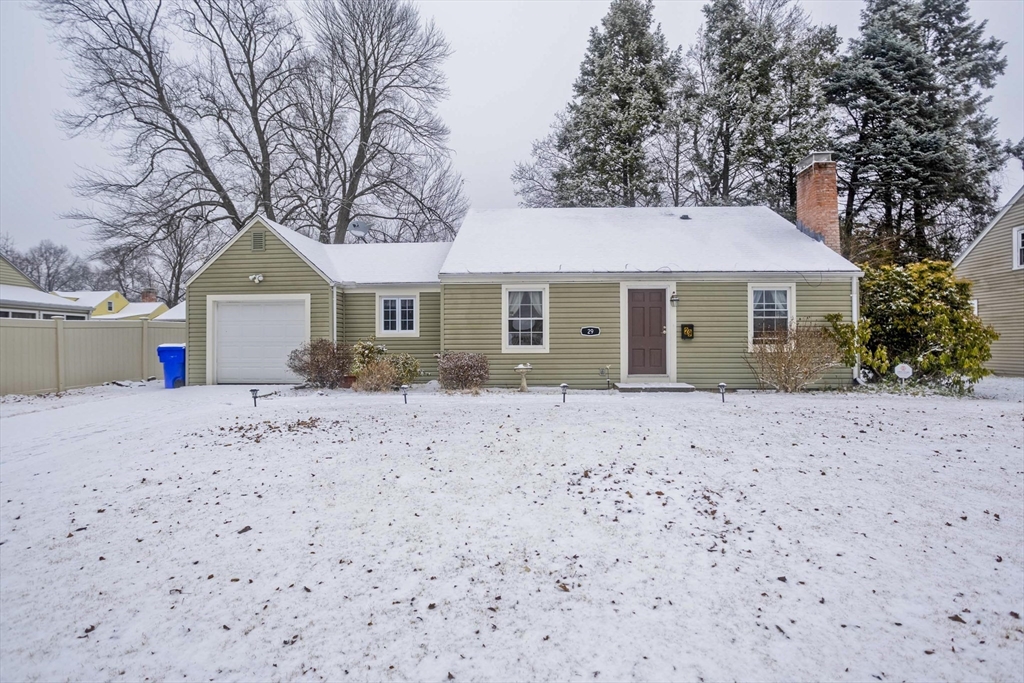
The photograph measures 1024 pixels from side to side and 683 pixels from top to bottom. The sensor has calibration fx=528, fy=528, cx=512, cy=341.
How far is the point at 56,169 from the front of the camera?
32.4 m

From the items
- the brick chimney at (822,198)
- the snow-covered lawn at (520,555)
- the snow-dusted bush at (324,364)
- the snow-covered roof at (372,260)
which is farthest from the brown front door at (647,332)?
the snow-dusted bush at (324,364)

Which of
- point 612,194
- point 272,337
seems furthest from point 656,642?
point 612,194

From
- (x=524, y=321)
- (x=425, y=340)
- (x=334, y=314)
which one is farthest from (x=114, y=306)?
(x=524, y=321)

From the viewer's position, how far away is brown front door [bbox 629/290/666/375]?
12.5 metres

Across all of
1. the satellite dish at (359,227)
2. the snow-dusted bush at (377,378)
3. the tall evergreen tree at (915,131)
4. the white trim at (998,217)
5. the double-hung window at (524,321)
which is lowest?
the snow-dusted bush at (377,378)

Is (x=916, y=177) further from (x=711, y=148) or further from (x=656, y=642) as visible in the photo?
(x=656, y=642)

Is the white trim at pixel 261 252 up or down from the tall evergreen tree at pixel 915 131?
down

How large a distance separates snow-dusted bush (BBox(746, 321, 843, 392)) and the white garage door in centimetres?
1125

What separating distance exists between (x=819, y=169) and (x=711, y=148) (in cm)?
1018

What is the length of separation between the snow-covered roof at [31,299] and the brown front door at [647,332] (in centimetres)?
2153

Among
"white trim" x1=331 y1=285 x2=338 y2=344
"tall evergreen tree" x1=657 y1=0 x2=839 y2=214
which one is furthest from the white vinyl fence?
"tall evergreen tree" x1=657 y1=0 x2=839 y2=214

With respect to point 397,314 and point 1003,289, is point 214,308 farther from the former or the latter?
point 1003,289

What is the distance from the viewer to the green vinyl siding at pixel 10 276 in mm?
20359

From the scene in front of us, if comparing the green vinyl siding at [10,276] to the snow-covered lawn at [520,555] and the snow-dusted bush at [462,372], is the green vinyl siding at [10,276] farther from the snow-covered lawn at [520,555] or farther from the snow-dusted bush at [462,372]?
the snow-dusted bush at [462,372]
